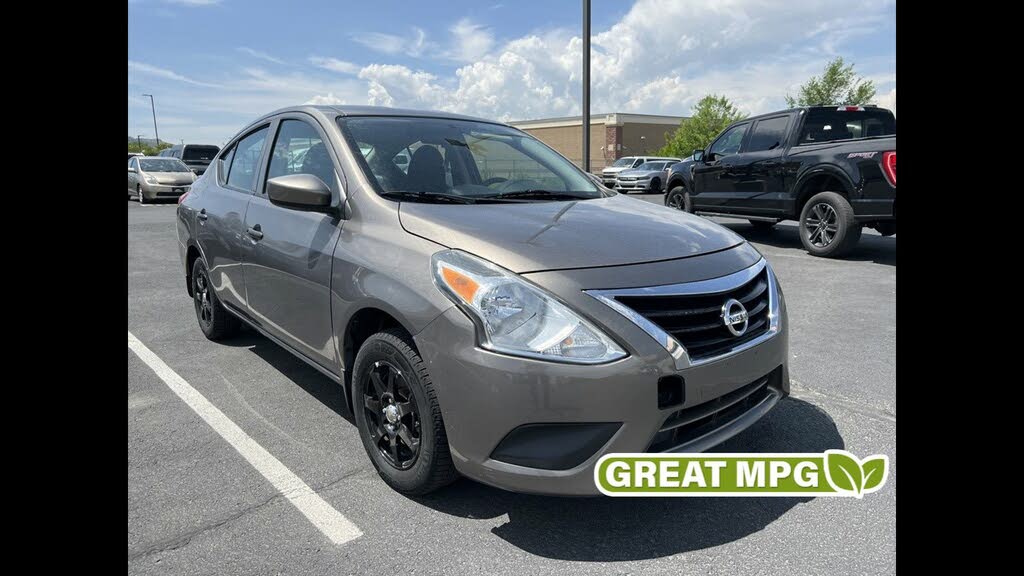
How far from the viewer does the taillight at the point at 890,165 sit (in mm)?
7547

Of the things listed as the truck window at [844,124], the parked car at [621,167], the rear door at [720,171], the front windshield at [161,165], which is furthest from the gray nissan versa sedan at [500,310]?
the parked car at [621,167]

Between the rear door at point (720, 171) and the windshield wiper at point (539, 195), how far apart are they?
7.15 m

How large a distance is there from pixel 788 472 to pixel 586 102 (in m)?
10.9

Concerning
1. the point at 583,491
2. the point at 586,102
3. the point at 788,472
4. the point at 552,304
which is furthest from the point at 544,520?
the point at 586,102

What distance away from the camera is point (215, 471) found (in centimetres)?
306

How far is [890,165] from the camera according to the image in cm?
757

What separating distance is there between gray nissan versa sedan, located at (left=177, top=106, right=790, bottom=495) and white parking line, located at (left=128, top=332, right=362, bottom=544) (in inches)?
11.1

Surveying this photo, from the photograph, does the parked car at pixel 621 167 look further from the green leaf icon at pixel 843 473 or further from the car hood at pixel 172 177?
the green leaf icon at pixel 843 473

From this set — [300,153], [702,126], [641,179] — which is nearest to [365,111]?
[300,153]

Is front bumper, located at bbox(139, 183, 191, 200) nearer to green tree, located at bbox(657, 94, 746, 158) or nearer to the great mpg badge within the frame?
the great mpg badge

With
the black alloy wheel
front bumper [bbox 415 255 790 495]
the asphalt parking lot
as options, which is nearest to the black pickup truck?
the asphalt parking lot

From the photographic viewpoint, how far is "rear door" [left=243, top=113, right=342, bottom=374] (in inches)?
125
